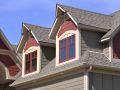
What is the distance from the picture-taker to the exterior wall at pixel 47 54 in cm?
2958

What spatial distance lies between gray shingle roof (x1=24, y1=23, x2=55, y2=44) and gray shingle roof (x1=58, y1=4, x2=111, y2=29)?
3.95 m

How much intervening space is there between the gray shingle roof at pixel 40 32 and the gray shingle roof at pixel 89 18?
3952 mm

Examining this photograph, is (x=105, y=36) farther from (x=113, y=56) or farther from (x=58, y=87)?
(x=58, y=87)

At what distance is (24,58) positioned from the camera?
31.0 meters

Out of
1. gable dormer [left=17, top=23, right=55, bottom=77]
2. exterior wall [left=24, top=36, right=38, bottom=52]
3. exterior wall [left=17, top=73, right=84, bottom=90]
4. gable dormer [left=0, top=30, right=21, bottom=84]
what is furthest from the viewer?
gable dormer [left=0, top=30, right=21, bottom=84]

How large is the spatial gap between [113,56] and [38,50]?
679cm

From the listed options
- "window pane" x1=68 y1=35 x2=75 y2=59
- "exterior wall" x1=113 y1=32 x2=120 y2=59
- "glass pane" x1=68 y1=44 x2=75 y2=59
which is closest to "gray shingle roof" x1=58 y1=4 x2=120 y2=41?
"exterior wall" x1=113 y1=32 x2=120 y2=59

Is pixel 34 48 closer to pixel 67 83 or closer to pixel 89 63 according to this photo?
pixel 67 83

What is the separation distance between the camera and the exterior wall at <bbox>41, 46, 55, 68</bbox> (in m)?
29.6

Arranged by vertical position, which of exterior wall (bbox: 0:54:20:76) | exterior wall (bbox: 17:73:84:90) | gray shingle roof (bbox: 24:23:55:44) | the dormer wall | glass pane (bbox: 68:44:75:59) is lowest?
exterior wall (bbox: 17:73:84:90)

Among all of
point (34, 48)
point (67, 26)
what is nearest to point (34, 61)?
point (34, 48)

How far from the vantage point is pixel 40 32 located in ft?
100

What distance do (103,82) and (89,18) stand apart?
4.90 meters

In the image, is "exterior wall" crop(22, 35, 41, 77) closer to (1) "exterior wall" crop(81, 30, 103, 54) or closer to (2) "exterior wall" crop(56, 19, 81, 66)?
(2) "exterior wall" crop(56, 19, 81, 66)
